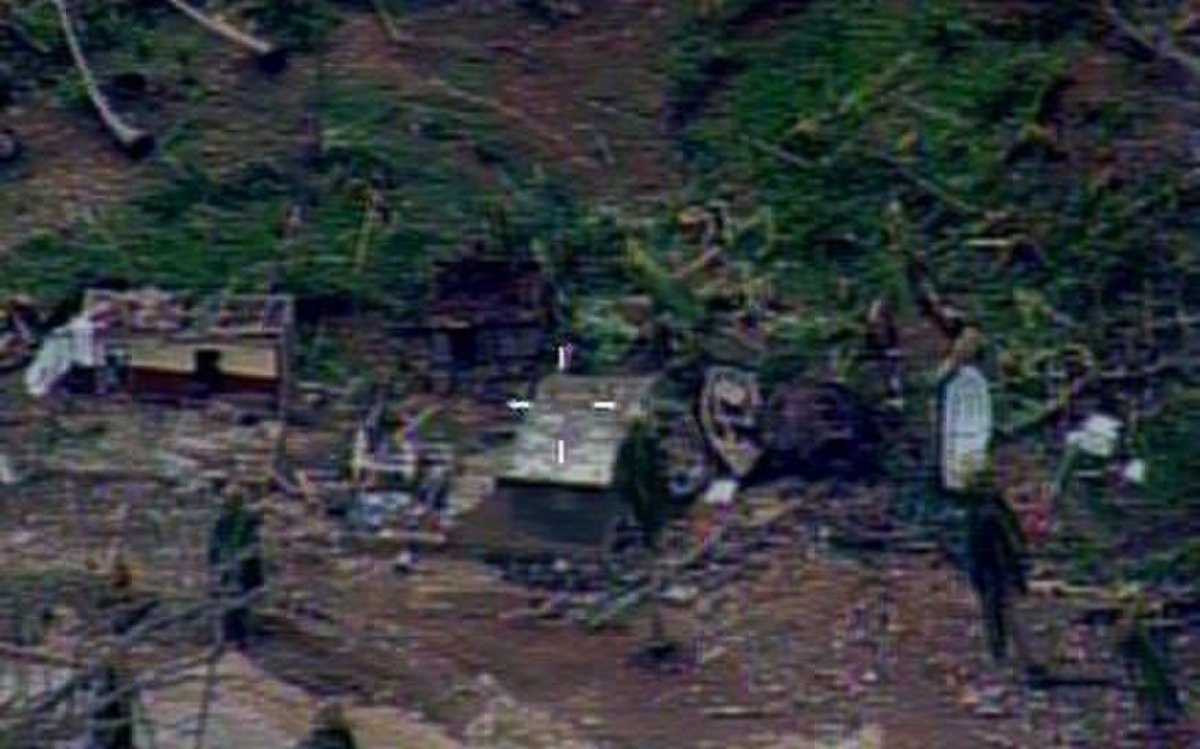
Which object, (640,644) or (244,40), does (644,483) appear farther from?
(244,40)

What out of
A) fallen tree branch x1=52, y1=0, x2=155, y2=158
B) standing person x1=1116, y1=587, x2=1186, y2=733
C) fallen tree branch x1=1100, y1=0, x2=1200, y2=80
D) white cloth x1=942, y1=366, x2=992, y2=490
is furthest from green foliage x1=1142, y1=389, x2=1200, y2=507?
fallen tree branch x1=52, y1=0, x2=155, y2=158

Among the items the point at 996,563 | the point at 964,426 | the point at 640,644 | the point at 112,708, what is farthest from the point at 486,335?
the point at 112,708

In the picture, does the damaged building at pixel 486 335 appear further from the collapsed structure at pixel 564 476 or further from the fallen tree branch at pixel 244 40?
the fallen tree branch at pixel 244 40

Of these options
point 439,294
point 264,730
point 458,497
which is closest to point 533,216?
point 439,294

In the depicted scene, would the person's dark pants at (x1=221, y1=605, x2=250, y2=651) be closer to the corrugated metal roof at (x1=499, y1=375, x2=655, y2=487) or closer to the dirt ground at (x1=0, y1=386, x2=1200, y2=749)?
the dirt ground at (x1=0, y1=386, x2=1200, y2=749)

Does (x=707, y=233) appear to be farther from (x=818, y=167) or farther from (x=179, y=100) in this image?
(x=179, y=100)

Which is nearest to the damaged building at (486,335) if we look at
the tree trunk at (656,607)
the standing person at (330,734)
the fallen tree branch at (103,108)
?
the tree trunk at (656,607)
